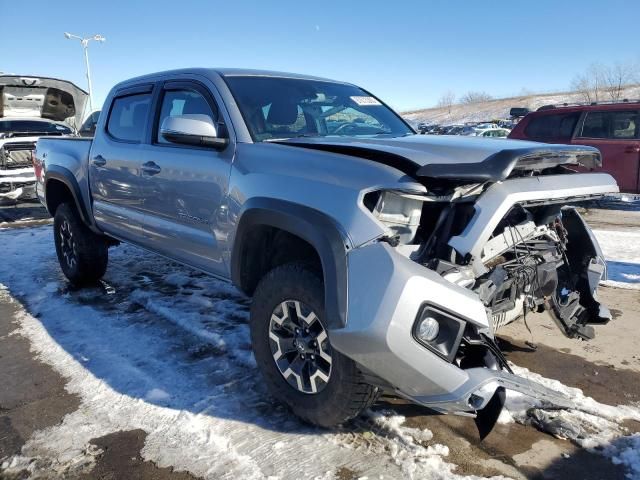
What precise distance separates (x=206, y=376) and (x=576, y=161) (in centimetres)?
250

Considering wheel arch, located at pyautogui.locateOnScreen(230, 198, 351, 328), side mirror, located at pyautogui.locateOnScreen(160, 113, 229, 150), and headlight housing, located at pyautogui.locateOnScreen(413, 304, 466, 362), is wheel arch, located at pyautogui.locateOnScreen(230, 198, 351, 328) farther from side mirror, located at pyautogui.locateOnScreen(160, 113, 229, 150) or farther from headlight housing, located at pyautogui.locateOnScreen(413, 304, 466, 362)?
side mirror, located at pyautogui.locateOnScreen(160, 113, 229, 150)

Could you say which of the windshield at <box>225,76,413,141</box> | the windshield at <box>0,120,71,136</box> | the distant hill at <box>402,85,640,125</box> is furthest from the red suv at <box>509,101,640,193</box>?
the distant hill at <box>402,85,640,125</box>

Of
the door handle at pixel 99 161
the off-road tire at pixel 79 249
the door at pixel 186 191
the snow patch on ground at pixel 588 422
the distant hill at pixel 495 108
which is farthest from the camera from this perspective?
the distant hill at pixel 495 108

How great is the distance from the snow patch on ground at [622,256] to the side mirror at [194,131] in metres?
4.13

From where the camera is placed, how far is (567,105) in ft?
33.0

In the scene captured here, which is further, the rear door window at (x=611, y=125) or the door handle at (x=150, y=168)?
the rear door window at (x=611, y=125)

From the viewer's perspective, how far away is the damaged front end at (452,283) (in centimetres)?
218

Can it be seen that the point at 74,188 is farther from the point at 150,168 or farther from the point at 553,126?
the point at 553,126

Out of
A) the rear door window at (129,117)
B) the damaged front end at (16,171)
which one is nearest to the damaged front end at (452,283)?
the rear door window at (129,117)

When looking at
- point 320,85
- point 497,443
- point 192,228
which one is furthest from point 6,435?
point 320,85

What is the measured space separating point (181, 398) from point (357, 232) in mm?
1563

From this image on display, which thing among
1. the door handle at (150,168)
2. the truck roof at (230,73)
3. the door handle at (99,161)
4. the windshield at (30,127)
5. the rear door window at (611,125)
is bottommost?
the windshield at (30,127)

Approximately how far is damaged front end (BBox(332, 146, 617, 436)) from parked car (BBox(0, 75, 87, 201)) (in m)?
9.15

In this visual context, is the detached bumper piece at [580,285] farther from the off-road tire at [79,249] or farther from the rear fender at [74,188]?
the off-road tire at [79,249]
